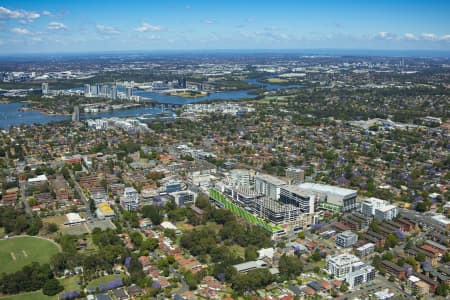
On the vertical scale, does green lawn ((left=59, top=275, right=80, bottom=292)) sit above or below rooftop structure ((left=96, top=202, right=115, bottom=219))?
below

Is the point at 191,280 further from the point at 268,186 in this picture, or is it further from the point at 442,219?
the point at 442,219

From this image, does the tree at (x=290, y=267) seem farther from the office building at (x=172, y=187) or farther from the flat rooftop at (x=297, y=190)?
the office building at (x=172, y=187)

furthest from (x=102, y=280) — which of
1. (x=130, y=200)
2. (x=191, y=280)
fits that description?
(x=130, y=200)

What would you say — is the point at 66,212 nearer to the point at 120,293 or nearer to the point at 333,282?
the point at 120,293


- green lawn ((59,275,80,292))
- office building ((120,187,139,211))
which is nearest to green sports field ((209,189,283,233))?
office building ((120,187,139,211))

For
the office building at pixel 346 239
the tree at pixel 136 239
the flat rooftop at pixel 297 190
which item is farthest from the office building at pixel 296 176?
the tree at pixel 136 239

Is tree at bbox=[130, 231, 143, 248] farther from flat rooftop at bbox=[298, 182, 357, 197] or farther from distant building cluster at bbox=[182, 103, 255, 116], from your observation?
distant building cluster at bbox=[182, 103, 255, 116]
